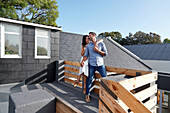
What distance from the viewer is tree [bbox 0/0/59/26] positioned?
15312 millimetres

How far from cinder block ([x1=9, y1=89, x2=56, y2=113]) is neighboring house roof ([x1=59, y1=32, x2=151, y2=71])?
5.76 metres

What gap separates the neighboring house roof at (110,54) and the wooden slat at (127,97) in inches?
283

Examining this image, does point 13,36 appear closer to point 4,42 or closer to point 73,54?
point 4,42

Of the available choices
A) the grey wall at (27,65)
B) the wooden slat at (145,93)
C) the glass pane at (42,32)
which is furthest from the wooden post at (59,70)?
the wooden slat at (145,93)

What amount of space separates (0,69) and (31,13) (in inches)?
697

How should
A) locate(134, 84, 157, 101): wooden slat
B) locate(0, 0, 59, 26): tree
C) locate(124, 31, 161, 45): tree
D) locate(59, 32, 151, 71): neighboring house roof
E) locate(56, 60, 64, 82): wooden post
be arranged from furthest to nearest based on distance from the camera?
locate(124, 31, 161, 45): tree < locate(0, 0, 59, 26): tree < locate(59, 32, 151, 71): neighboring house roof < locate(56, 60, 64, 82): wooden post < locate(134, 84, 157, 101): wooden slat

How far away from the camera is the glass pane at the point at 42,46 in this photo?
4926 mm

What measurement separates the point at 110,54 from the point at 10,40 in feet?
32.2

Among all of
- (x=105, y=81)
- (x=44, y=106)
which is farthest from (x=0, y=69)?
(x=105, y=81)

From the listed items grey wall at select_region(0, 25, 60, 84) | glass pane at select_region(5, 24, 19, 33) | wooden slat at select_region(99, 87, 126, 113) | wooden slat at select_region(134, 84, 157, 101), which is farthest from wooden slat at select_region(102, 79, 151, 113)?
glass pane at select_region(5, 24, 19, 33)

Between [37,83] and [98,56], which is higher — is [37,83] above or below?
below

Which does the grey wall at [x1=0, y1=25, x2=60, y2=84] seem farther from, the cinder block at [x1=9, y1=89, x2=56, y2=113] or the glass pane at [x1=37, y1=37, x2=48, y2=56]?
the cinder block at [x1=9, y1=89, x2=56, y2=113]

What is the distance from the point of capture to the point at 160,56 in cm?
1659

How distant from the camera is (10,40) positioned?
171 inches
